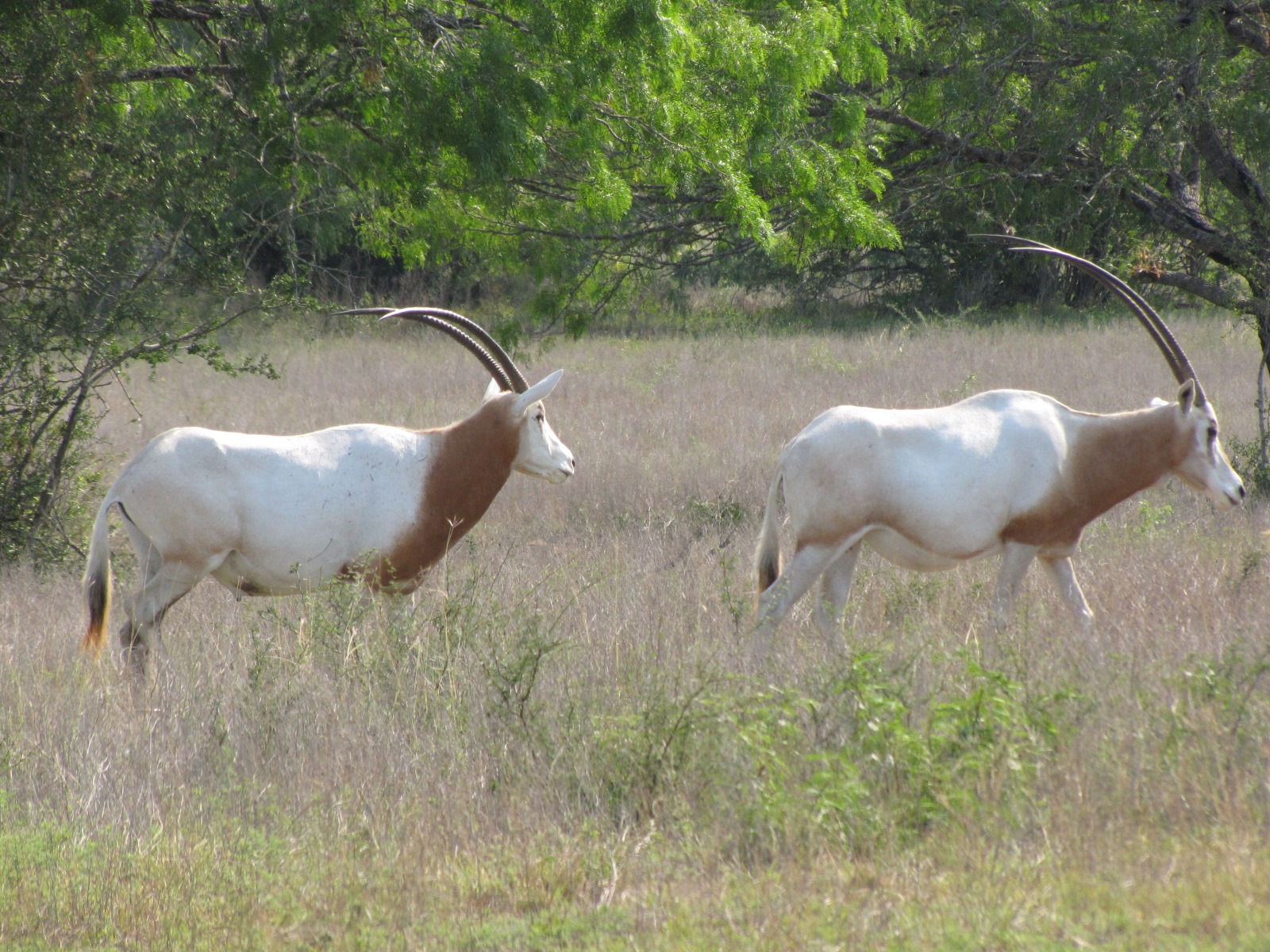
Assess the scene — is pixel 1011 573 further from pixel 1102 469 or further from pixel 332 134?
pixel 332 134

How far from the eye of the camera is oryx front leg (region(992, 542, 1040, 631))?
600cm

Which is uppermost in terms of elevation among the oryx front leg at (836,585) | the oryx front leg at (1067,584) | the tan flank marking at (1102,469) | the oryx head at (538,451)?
the tan flank marking at (1102,469)

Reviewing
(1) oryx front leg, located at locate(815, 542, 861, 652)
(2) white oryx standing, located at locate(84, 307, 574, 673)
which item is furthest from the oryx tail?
(1) oryx front leg, located at locate(815, 542, 861, 652)

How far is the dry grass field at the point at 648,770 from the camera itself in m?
3.33

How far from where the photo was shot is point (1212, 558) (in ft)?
24.2

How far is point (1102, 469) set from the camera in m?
A: 6.16

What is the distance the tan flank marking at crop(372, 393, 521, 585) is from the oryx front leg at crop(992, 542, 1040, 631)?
2491 mm

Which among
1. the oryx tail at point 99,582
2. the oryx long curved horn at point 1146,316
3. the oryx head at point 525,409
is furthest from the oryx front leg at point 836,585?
the oryx tail at point 99,582

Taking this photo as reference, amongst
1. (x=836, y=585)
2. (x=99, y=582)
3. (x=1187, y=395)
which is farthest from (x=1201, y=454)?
(x=99, y=582)

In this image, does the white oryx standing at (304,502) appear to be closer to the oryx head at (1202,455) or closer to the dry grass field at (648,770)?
the dry grass field at (648,770)

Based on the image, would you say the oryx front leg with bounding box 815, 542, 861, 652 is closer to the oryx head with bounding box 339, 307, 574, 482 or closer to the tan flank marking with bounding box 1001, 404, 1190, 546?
the tan flank marking with bounding box 1001, 404, 1190, 546

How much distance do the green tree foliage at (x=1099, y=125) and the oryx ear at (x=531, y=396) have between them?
11.2ft

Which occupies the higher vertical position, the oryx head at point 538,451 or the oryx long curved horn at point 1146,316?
the oryx long curved horn at point 1146,316

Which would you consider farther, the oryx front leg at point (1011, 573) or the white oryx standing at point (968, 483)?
the oryx front leg at point (1011, 573)
